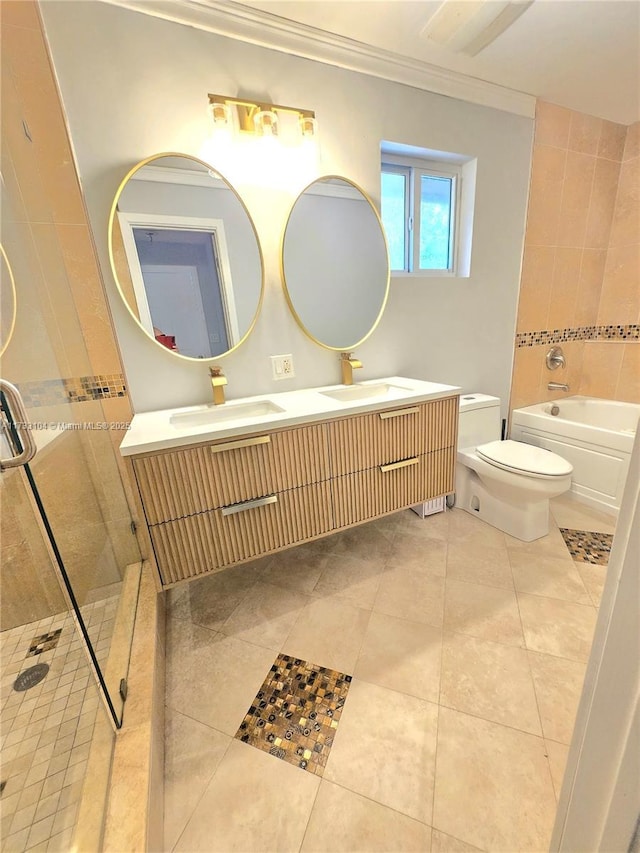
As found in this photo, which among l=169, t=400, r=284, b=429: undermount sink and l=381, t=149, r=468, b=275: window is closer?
l=169, t=400, r=284, b=429: undermount sink

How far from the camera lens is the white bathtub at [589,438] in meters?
1.96

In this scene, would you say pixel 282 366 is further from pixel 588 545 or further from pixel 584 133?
pixel 584 133

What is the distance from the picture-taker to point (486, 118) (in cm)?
184

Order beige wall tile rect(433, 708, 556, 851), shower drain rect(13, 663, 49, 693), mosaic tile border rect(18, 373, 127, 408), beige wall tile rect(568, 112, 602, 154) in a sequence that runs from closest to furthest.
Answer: beige wall tile rect(433, 708, 556, 851) → shower drain rect(13, 663, 49, 693) → mosaic tile border rect(18, 373, 127, 408) → beige wall tile rect(568, 112, 602, 154)

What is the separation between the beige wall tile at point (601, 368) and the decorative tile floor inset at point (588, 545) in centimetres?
127

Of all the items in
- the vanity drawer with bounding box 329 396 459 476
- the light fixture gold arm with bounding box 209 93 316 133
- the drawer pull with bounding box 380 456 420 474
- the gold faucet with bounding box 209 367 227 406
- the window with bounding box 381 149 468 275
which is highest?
the light fixture gold arm with bounding box 209 93 316 133

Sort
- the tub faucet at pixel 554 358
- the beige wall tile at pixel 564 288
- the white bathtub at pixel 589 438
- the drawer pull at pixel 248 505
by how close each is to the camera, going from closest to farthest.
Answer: the drawer pull at pixel 248 505 → the white bathtub at pixel 589 438 → the beige wall tile at pixel 564 288 → the tub faucet at pixel 554 358

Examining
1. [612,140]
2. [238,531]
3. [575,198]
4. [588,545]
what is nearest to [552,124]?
[575,198]

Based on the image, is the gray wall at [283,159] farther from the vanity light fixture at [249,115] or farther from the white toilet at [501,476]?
the white toilet at [501,476]

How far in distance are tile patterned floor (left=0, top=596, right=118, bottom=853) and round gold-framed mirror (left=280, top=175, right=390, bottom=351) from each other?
1.49 m

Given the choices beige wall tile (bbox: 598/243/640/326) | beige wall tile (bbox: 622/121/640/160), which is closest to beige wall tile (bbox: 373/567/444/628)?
beige wall tile (bbox: 598/243/640/326)

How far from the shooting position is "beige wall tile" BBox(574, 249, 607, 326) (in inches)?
93.5

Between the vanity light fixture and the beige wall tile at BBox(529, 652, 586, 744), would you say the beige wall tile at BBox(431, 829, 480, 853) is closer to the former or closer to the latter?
the beige wall tile at BBox(529, 652, 586, 744)

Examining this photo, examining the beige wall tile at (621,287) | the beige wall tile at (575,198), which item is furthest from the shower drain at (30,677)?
the beige wall tile at (621,287)
